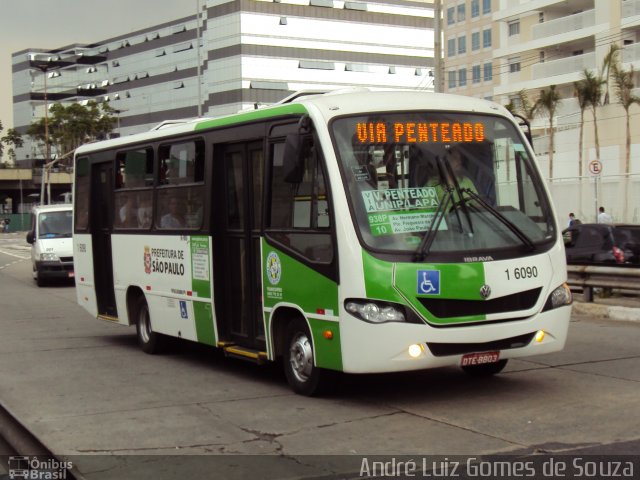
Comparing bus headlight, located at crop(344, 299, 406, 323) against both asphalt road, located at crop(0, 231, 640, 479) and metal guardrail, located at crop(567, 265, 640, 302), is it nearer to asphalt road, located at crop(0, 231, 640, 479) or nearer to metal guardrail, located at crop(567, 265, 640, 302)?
asphalt road, located at crop(0, 231, 640, 479)

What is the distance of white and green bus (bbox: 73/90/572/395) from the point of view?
7.92m

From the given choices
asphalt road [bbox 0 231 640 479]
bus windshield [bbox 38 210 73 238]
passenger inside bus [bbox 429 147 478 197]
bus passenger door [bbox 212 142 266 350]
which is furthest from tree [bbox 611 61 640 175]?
passenger inside bus [bbox 429 147 478 197]

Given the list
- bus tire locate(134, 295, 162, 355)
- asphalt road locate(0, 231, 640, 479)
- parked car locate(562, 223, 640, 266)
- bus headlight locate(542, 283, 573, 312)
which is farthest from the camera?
parked car locate(562, 223, 640, 266)

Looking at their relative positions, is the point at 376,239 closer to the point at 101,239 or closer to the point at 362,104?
the point at 362,104

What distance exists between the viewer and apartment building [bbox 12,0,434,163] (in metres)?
90.1

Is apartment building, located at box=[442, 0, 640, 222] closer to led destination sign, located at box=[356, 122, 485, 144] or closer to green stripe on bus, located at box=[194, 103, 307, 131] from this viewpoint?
green stripe on bus, located at box=[194, 103, 307, 131]

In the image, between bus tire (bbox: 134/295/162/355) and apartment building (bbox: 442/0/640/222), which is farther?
Result: apartment building (bbox: 442/0/640/222)

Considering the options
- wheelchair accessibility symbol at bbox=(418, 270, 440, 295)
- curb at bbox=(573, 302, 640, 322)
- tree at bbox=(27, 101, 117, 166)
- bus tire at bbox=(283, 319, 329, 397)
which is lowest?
curb at bbox=(573, 302, 640, 322)

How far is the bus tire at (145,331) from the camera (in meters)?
12.1

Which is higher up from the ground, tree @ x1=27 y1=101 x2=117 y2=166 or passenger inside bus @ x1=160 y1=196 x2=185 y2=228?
tree @ x1=27 y1=101 x2=117 y2=166

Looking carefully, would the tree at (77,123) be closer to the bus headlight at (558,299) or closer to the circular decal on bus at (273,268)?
the circular decal on bus at (273,268)

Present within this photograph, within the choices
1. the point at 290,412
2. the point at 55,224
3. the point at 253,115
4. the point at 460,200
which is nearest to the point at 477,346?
the point at 460,200

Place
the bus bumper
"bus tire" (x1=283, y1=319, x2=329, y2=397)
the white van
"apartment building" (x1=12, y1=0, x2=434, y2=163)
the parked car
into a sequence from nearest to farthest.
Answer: the bus bumper, "bus tire" (x1=283, y1=319, x2=329, y2=397), the parked car, the white van, "apartment building" (x1=12, y1=0, x2=434, y2=163)

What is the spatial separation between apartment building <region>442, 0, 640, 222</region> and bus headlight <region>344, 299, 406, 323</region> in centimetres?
2210
